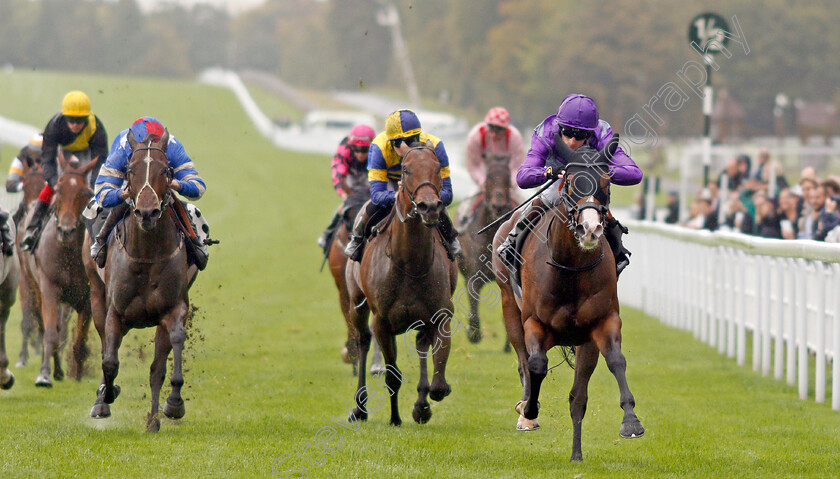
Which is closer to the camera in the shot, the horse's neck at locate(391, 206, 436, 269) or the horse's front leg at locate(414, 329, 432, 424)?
the horse's neck at locate(391, 206, 436, 269)

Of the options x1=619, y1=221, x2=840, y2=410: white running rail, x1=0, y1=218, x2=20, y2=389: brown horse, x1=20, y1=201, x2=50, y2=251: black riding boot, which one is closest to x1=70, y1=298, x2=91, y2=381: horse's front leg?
x1=0, y1=218, x2=20, y2=389: brown horse

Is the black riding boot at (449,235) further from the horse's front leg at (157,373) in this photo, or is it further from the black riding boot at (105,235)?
the black riding boot at (105,235)

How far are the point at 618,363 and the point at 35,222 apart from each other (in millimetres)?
5971

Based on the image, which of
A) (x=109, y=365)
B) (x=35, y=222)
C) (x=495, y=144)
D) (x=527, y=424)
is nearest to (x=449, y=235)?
(x=527, y=424)

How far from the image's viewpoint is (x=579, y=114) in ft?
22.0

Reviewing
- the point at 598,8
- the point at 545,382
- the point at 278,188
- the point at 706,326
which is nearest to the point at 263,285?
the point at 706,326

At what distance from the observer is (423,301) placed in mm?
7961

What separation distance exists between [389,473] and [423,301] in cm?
168

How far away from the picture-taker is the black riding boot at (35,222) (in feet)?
33.2

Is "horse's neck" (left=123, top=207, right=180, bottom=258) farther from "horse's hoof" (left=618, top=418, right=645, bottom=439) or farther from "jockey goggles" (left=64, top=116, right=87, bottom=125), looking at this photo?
"horse's hoof" (left=618, top=418, right=645, bottom=439)

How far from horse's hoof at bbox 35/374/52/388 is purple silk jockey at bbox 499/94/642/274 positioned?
455 centimetres

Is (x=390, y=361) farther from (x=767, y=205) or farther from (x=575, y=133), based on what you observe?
(x=767, y=205)

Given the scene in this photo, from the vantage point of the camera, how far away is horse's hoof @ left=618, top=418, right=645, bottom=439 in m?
5.96

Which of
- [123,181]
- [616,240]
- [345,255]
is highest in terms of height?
[123,181]
